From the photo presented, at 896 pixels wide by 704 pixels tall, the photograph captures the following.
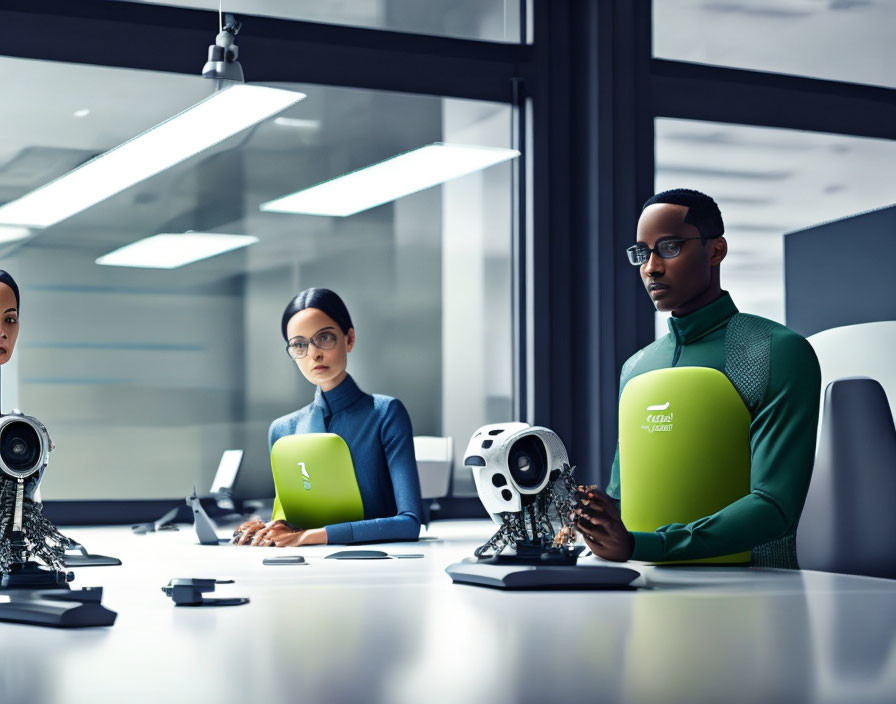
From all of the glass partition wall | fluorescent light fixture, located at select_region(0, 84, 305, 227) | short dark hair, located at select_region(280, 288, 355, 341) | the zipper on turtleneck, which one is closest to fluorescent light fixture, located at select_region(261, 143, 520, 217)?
the glass partition wall

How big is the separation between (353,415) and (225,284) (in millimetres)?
1350

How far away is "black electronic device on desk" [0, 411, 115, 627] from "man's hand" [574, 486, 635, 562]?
742 mm

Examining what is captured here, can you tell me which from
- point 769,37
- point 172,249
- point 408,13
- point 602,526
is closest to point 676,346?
point 602,526

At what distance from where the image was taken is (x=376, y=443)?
2824 millimetres

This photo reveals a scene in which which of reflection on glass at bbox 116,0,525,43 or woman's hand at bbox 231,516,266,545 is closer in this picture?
woman's hand at bbox 231,516,266,545

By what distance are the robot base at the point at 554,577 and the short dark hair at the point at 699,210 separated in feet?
2.64

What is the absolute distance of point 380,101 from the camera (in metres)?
4.32

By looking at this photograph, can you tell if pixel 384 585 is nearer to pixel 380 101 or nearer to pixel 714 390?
pixel 714 390

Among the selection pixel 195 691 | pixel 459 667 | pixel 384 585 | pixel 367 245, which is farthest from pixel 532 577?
pixel 367 245

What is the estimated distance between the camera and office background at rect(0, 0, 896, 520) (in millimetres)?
3852

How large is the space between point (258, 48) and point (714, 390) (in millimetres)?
2662

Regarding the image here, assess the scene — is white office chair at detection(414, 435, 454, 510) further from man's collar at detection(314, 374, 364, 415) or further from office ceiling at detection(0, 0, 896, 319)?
man's collar at detection(314, 374, 364, 415)

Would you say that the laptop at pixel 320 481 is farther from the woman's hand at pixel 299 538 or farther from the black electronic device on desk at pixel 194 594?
the black electronic device on desk at pixel 194 594

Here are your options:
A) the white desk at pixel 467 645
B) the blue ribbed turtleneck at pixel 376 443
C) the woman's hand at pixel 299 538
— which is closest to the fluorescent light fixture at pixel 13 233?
the blue ribbed turtleneck at pixel 376 443
